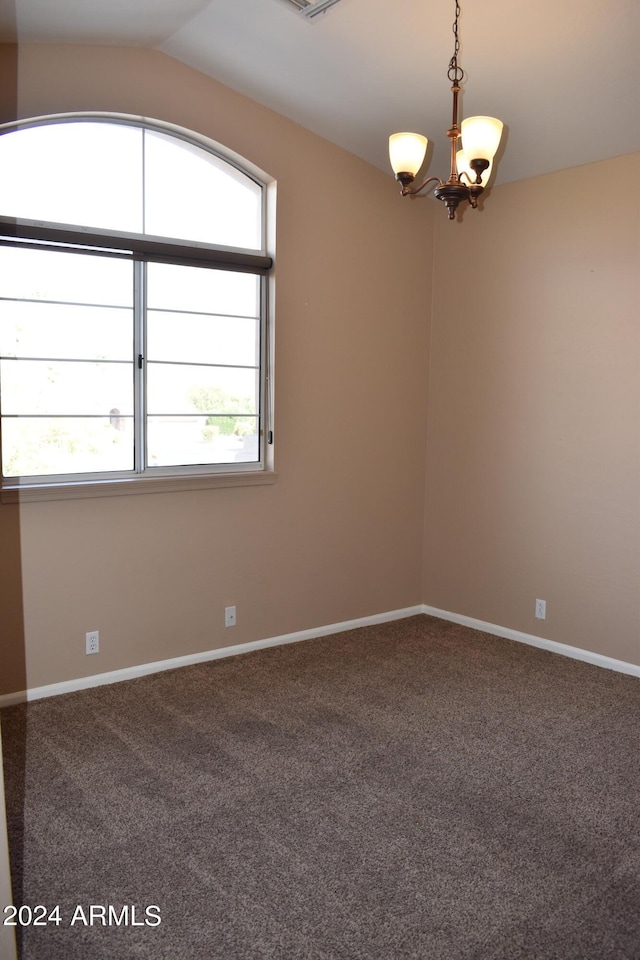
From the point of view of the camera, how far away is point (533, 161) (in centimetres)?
435

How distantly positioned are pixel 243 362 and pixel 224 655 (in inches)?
66.2

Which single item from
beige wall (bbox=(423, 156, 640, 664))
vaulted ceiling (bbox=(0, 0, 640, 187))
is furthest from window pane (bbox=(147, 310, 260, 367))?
beige wall (bbox=(423, 156, 640, 664))

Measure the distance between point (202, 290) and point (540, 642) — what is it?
2.87 meters

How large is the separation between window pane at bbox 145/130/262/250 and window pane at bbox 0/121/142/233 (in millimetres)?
88

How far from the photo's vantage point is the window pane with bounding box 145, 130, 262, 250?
13.1ft

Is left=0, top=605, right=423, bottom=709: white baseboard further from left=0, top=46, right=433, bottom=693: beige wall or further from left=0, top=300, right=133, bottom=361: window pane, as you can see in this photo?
left=0, top=300, right=133, bottom=361: window pane

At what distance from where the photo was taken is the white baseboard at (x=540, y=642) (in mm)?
4266

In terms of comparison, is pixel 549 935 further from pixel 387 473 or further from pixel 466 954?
pixel 387 473

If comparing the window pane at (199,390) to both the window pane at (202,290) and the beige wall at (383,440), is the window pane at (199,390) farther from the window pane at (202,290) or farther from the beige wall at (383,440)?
the window pane at (202,290)

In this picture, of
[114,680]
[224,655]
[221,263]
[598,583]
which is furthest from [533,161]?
[114,680]

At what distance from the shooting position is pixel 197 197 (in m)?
4.14

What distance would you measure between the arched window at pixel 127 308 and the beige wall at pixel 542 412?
1.37 metres

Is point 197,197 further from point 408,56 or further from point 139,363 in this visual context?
point 408,56

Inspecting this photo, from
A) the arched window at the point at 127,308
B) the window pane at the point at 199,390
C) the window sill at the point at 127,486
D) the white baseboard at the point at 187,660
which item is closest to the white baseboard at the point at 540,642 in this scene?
the white baseboard at the point at 187,660
